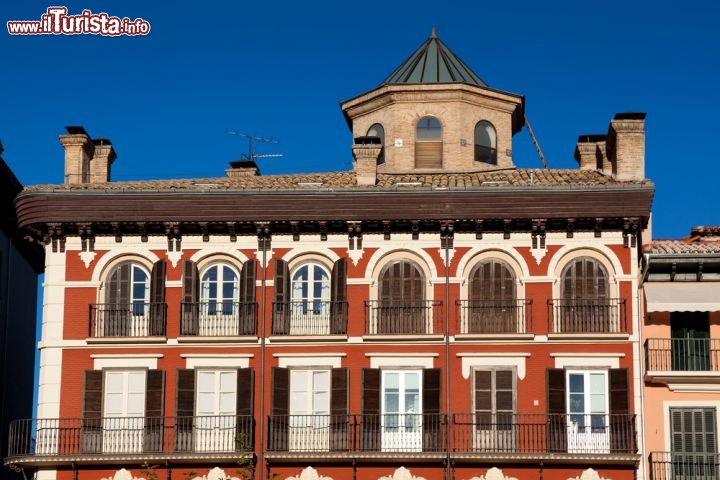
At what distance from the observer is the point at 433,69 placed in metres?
56.5

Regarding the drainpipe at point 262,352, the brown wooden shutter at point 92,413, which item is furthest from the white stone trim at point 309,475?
the brown wooden shutter at point 92,413

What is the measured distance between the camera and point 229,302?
46844mm

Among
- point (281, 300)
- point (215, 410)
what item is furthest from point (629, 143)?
point (215, 410)

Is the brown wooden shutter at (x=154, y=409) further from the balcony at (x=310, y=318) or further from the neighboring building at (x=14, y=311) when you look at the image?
the neighboring building at (x=14, y=311)

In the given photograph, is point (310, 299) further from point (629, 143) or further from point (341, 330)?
point (629, 143)

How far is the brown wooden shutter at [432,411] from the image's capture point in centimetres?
4539

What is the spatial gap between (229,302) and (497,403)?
8324 millimetres

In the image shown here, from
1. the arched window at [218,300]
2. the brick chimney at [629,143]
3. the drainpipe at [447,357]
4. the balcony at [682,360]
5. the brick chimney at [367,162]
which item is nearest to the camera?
the drainpipe at [447,357]

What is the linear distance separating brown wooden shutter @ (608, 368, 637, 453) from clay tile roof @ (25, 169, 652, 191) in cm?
562

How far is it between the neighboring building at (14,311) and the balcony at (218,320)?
898 centimetres

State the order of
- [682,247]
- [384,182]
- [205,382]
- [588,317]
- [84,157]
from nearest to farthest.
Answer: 1. [588,317]
2. [205,382]
3. [682,247]
4. [384,182]
5. [84,157]

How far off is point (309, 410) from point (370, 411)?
1775 mm

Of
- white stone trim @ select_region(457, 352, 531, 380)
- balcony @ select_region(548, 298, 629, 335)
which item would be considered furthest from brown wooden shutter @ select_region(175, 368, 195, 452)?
balcony @ select_region(548, 298, 629, 335)

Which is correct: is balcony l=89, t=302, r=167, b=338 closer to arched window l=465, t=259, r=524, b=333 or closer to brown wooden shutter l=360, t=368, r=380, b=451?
brown wooden shutter l=360, t=368, r=380, b=451
